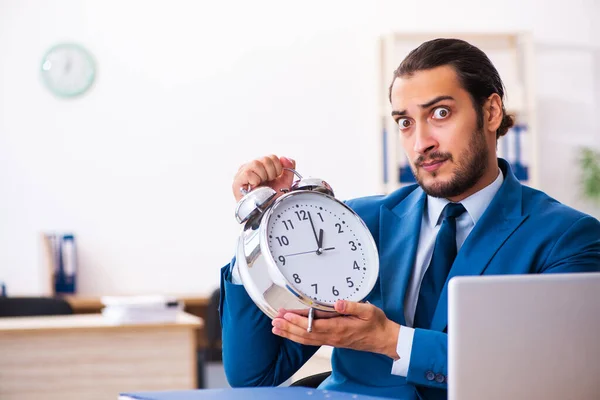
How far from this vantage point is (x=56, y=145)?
16.5 feet

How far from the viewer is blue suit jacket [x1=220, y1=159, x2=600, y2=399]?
151 centimetres

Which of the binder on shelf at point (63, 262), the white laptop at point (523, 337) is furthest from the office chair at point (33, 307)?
the white laptop at point (523, 337)

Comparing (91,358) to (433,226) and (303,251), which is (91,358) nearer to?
(433,226)

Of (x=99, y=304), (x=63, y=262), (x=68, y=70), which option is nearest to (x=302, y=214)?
(x=99, y=304)

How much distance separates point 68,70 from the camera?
16.4 feet

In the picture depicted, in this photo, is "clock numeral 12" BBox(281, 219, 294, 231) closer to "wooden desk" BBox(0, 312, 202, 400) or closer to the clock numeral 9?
the clock numeral 9

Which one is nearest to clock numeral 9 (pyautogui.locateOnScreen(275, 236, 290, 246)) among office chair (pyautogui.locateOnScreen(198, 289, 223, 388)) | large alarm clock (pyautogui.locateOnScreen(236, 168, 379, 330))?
large alarm clock (pyautogui.locateOnScreen(236, 168, 379, 330))

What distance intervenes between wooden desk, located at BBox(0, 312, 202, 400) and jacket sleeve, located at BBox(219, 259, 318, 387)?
5.70 feet

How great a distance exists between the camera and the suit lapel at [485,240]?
150 cm

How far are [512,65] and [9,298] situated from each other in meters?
3.24

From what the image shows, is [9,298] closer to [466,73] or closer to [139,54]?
[139,54]

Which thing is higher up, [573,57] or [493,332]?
[573,57]

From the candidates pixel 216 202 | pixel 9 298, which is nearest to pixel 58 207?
pixel 216 202

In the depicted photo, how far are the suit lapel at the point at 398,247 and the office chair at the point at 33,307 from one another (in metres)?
2.44
